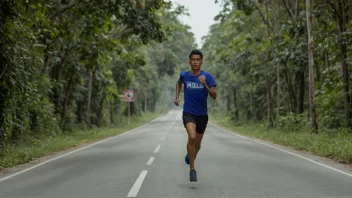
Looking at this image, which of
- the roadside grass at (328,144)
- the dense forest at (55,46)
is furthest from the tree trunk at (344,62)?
the dense forest at (55,46)

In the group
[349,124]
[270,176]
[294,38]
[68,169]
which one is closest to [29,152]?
[68,169]

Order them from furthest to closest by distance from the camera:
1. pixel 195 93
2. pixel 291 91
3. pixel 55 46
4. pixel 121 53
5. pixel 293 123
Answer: pixel 291 91, pixel 121 53, pixel 293 123, pixel 55 46, pixel 195 93

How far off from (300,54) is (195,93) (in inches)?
552

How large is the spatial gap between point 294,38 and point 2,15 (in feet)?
46.3

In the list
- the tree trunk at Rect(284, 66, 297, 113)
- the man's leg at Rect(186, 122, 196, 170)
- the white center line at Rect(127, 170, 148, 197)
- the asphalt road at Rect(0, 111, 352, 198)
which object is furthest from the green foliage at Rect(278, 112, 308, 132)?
the man's leg at Rect(186, 122, 196, 170)

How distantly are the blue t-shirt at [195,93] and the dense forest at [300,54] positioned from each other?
8624 millimetres

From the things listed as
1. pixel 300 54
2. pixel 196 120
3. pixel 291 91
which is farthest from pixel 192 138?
pixel 291 91

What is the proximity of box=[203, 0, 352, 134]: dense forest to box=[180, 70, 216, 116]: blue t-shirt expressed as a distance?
28.3 feet

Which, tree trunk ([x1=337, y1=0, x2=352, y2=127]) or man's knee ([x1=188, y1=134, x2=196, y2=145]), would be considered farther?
tree trunk ([x1=337, y1=0, x2=352, y2=127])

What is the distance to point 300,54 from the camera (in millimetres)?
19188

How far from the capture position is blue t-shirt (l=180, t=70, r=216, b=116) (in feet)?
21.6

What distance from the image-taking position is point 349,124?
15797 millimetres

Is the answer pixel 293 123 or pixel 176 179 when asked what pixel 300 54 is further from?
pixel 176 179

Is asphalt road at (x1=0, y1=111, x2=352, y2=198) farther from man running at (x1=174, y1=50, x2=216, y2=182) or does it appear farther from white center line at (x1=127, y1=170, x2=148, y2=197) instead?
man running at (x1=174, y1=50, x2=216, y2=182)
